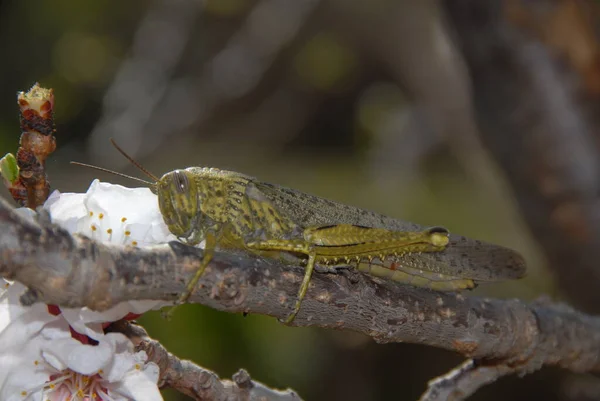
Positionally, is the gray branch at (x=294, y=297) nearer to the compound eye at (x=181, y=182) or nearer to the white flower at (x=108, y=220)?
the white flower at (x=108, y=220)

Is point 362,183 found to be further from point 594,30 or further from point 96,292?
point 96,292

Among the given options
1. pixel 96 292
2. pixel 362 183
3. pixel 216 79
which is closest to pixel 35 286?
pixel 96 292

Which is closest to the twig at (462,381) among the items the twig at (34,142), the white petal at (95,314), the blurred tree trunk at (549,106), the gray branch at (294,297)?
the gray branch at (294,297)

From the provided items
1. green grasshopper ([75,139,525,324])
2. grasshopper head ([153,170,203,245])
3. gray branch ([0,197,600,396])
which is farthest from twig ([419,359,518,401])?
grasshopper head ([153,170,203,245])

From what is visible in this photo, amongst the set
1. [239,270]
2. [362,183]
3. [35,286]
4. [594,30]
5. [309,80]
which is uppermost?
[594,30]

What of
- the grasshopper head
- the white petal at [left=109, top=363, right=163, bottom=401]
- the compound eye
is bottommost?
the white petal at [left=109, top=363, right=163, bottom=401]

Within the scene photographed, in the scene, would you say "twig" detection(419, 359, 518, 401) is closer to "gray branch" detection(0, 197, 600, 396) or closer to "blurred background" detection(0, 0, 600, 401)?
"gray branch" detection(0, 197, 600, 396)

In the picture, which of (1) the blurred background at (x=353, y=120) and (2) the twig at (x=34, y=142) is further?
(1) the blurred background at (x=353, y=120)
